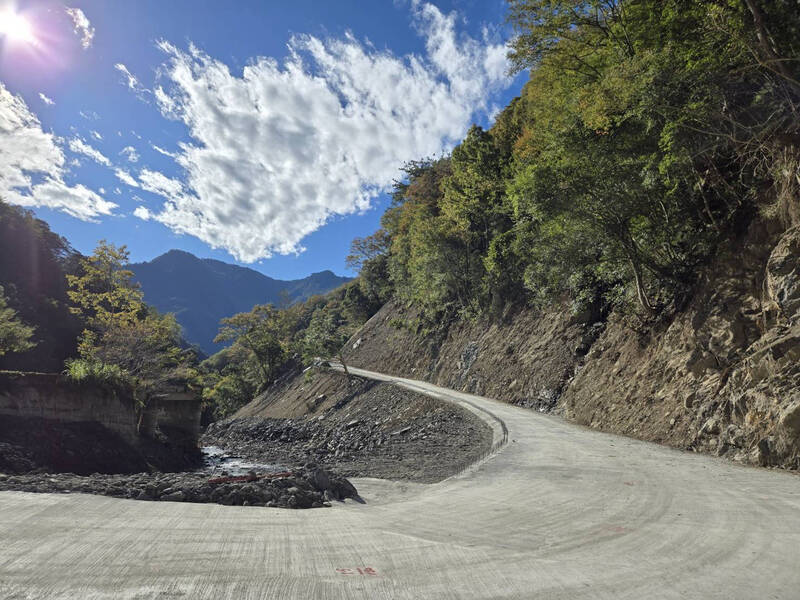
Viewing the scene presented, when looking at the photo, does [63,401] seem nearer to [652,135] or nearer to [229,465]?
[229,465]

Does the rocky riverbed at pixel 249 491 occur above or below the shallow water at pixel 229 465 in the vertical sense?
above

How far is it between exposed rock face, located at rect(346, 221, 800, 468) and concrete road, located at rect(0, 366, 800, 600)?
249 centimetres

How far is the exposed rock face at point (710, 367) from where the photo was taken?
730 centimetres

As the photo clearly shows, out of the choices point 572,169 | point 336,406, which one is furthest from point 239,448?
point 572,169

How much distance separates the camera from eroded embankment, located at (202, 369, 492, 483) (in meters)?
10.1

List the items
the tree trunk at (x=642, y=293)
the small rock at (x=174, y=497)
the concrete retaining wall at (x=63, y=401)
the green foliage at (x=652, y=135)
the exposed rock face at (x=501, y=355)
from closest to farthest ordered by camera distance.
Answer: the small rock at (x=174, y=497)
the green foliage at (x=652, y=135)
the tree trunk at (x=642, y=293)
the concrete retaining wall at (x=63, y=401)
the exposed rock face at (x=501, y=355)

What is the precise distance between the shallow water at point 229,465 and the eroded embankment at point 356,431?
95cm

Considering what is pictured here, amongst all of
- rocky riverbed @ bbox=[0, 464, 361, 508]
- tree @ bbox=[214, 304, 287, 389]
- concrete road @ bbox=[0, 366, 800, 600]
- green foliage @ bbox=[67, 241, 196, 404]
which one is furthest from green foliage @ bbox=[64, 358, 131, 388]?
tree @ bbox=[214, 304, 287, 389]

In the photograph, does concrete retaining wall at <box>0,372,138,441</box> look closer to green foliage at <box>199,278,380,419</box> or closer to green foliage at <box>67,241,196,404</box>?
green foliage at <box>67,241,196,404</box>

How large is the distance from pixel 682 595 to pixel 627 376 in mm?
11677

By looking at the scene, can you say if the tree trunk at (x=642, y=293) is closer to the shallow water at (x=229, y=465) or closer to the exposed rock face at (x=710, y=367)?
the exposed rock face at (x=710, y=367)

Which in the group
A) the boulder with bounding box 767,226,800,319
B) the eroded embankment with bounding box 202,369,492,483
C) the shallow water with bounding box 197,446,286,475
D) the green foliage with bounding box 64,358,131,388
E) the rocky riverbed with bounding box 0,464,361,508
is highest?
the boulder with bounding box 767,226,800,319

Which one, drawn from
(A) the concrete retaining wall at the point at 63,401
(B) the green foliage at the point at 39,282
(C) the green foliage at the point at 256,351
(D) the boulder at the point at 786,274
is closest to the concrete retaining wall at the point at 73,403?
(A) the concrete retaining wall at the point at 63,401

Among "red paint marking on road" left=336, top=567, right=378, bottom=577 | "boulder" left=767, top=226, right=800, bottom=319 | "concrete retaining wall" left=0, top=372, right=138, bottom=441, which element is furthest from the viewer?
"concrete retaining wall" left=0, top=372, right=138, bottom=441
